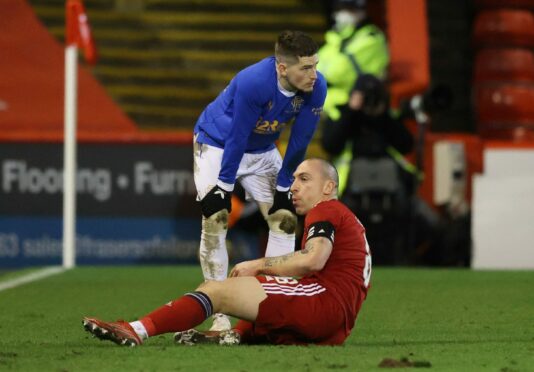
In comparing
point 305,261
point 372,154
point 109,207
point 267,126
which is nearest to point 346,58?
point 372,154

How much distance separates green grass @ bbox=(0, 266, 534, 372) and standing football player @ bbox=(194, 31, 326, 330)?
0.72m

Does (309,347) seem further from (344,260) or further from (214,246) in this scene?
(214,246)

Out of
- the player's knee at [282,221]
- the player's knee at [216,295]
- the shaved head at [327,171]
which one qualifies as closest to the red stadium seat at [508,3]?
the player's knee at [282,221]

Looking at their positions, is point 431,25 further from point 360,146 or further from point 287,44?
point 287,44

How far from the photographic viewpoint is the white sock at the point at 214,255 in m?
8.36

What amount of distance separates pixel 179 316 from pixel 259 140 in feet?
6.18

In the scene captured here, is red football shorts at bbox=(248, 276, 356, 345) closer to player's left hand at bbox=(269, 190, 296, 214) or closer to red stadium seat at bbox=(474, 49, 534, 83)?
player's left hand at bbox=(269, 190, 296, 214)

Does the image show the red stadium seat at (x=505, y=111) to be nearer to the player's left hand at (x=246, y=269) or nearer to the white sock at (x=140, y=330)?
the player's left hand at (x=246, y=269)

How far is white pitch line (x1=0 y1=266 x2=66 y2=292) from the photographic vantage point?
38.5ft

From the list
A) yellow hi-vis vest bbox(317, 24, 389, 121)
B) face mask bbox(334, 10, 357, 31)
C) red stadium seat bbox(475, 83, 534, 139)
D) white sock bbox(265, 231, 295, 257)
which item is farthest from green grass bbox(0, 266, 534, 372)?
red stadium seat bbox(475, 83, 534, 139)

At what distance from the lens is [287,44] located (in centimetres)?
791

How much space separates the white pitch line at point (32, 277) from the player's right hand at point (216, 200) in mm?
3475

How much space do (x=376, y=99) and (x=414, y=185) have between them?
1196 mm

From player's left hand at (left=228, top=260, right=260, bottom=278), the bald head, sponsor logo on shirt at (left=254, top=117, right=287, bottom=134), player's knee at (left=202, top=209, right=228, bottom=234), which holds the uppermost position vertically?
sponsor logo on shirt at (left=254, top=117, right=287, bottom=134)
